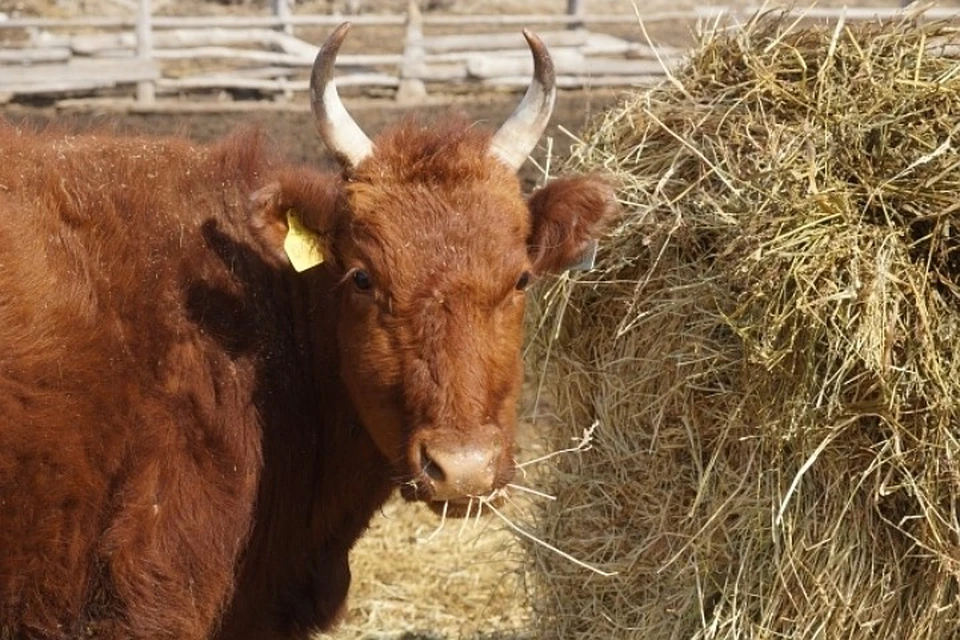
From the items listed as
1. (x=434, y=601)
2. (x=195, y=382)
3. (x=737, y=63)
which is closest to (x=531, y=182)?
(x=434, y=601)

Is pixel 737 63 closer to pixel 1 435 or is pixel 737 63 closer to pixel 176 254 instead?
pixel 176 254

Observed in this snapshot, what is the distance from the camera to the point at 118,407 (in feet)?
16.0

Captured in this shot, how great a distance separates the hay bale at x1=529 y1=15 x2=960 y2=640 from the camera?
468cm

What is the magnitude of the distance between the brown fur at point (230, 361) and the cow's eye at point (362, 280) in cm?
3

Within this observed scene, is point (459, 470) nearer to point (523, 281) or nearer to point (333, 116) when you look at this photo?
point (523, 281)

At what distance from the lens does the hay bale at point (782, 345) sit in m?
4.68

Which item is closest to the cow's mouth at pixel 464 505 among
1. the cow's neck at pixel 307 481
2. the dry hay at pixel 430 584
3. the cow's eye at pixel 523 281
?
the cow's neck at pixel 307 481

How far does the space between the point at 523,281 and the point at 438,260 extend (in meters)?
0.41

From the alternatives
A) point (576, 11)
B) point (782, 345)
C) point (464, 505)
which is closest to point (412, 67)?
point (576, 11)

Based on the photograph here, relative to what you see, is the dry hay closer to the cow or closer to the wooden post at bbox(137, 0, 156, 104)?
the cow

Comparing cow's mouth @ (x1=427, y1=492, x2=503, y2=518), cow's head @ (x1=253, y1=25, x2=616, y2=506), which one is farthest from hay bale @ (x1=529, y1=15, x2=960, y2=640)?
cow's mouth @ (x1=427, y1=492, x2=503, y2=518)

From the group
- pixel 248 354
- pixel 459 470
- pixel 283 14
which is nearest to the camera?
pixel 459 470

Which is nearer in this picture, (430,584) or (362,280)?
(362,280)

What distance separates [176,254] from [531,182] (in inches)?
321
